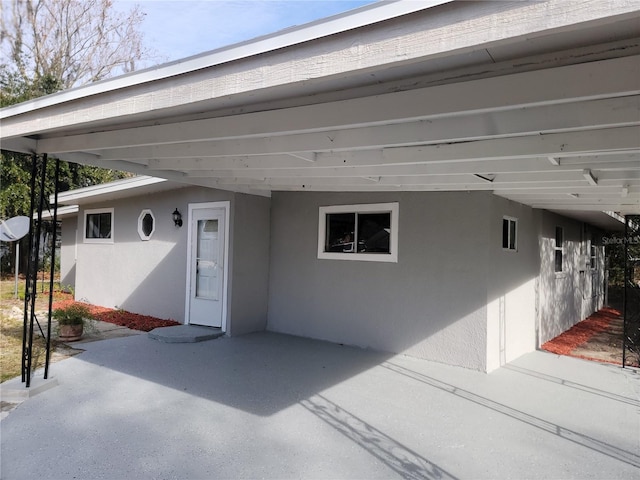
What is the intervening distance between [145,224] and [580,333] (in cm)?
929

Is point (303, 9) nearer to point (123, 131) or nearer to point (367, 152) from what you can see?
point (367, 152)

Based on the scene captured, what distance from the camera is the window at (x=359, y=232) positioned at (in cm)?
622

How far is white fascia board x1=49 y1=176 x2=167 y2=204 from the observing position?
306 inches

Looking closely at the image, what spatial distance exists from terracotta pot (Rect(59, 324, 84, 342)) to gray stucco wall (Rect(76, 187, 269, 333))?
1794 millimetres

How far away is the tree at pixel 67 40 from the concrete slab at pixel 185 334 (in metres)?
12.8

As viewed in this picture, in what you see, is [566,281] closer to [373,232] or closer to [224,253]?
[373,232]

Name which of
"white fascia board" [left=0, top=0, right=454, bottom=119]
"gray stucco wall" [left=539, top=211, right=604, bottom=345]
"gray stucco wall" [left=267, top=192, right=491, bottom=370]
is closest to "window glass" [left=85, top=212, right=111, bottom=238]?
"gray stucco wall" [left=267, top=192, right=491, bottom=370]

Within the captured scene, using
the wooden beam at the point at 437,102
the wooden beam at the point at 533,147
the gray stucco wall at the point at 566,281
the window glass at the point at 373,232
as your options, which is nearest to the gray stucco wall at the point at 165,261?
the window glass at the point at 373,232

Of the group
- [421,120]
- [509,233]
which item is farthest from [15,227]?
[509,233]

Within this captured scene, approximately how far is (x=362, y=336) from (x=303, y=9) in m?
4.38

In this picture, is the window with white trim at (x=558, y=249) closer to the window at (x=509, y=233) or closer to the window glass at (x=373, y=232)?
the window at (x=509, y=233)

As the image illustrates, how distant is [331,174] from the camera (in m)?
4.31

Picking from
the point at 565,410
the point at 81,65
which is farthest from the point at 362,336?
the point at 81,65

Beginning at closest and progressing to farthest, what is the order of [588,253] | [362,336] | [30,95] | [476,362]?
[476,362] → [362,336] → [588,253] → [30,95]
